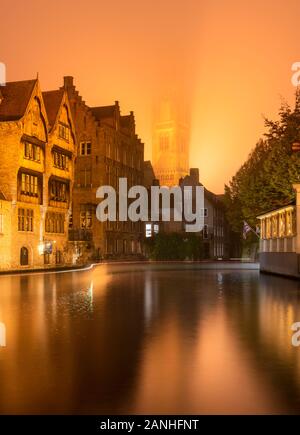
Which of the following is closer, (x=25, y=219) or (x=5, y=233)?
(x=5, y=233)

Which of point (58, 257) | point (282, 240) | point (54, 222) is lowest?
point (58, 257)

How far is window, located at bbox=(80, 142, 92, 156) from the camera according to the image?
7581 centimetres

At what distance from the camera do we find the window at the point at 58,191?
2227 inches

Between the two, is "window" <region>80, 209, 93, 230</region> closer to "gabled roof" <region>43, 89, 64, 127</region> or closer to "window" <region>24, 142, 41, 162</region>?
"gabled roof" <region>43, 89, 64, 127</region>

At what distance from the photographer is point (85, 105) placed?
75.9 meters

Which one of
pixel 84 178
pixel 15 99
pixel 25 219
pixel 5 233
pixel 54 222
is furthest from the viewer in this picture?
pixel 84 178

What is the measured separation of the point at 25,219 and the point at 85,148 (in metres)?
26.6

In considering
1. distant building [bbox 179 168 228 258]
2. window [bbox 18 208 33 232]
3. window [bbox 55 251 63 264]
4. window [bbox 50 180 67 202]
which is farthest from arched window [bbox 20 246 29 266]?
distant building [bbox 179 168 228 258]

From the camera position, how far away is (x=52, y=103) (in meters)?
59.0

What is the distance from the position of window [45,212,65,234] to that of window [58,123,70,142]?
25.6 ft

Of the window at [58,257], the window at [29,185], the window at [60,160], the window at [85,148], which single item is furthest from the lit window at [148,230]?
the window at [29,185]

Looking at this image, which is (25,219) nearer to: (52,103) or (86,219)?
(52,103)

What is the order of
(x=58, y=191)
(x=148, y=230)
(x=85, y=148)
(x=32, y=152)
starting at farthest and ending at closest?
(x=148, y=230), (x=85, y=148), (x=58, y=191), (x=32, y=152)

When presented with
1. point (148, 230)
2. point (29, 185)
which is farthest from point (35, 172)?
point (148, 230)
